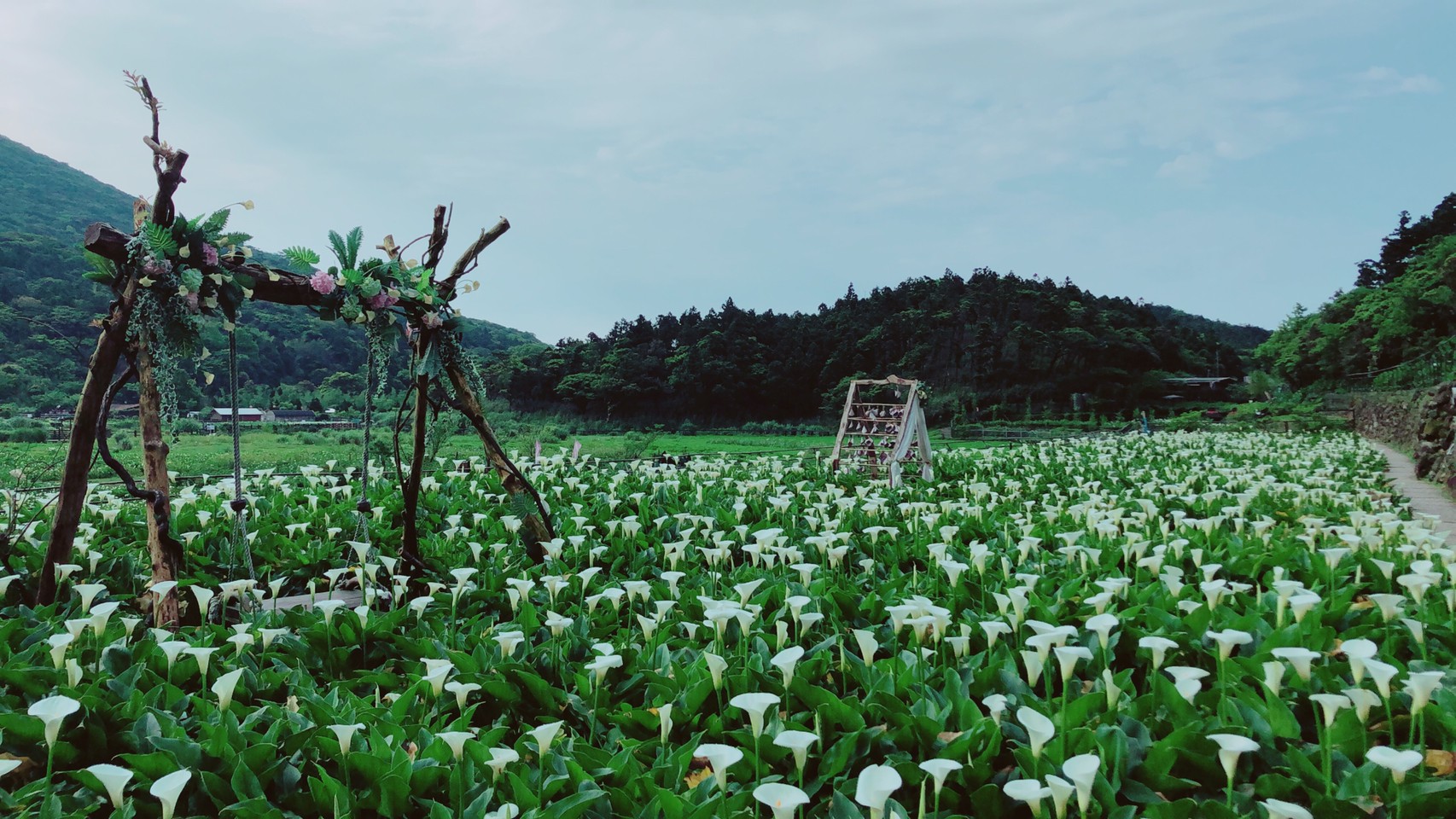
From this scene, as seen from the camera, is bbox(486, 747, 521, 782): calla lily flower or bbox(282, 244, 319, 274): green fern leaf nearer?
bbox(486, 747, 521, 782): calla lily flower

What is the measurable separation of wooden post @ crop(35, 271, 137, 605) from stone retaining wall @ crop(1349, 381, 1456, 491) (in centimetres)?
1271

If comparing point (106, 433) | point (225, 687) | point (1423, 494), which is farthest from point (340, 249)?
point (1423, 494)

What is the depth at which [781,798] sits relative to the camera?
62.4 inches

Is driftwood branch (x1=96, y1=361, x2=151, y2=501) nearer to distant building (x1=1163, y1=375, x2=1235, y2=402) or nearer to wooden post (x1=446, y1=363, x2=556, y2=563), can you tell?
wooden post (x1=446, y1=363, x2=556, y2=563)

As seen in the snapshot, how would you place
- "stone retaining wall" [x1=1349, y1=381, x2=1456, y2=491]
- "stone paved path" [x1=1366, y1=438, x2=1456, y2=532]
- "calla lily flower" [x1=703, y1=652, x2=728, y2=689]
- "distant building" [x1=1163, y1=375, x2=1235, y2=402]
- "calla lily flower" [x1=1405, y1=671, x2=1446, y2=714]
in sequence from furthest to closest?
1. "distant building" [x1=1163, y1=375, x2=1235, y2=402]
2. "stone retaining wall" [x1=1349, y1=381, x2=1456, y2=491]
3. "stone paved path" [x1=1366, y1=438, x2=1456, y2=532]
4. "calla lily flower" [x1=703, y1=652, x2=728, y2=689]
5. "calla lily flower" [x1=1405, y1=671, x2=1446, y2=714]

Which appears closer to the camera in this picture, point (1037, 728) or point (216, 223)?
point (1037, 728)

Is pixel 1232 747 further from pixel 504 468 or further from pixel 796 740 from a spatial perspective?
pixel 504 468

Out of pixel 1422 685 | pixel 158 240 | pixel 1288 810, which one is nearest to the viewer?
pixel 1288 810

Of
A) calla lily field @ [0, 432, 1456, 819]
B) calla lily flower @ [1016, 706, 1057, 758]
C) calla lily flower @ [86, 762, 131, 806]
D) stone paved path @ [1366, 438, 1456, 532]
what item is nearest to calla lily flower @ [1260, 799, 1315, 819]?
calla lily field @ [0, 432, 1456, 819]

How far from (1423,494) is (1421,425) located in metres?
4.82

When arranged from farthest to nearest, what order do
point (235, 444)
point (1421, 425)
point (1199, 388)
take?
point (1199, 388) < point (1421, 425) < point (235, 444)

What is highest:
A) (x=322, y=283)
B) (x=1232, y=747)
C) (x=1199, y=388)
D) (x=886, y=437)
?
(x=1199, y=388)

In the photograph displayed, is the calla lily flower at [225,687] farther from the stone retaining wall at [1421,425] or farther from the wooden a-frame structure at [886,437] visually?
the stone retaining wall at [1421,425]

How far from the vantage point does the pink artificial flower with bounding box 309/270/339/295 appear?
169 inches
